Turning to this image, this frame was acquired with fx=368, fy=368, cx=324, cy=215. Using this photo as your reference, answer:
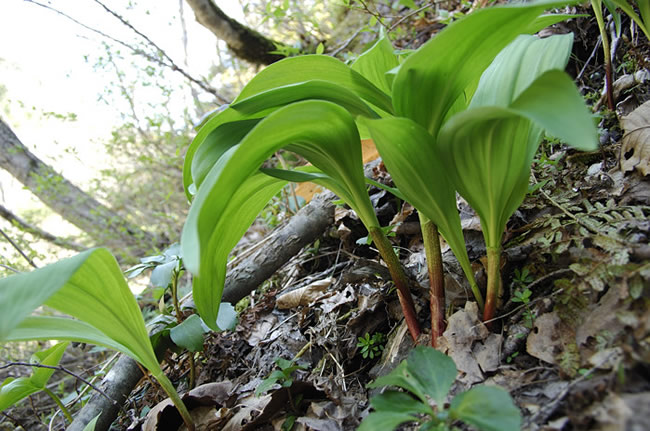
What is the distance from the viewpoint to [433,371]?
55 centimetres

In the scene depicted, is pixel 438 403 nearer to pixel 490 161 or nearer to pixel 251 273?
pixel 490 161

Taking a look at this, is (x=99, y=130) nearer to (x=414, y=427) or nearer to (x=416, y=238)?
(x=416, y=238)

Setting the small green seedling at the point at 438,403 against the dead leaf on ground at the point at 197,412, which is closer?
the small green seedling at the point at 438,403

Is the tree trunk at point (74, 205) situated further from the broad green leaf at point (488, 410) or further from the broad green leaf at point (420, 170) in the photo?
the broad green leaf at point (488, 410)

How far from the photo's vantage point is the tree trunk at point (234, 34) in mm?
2992

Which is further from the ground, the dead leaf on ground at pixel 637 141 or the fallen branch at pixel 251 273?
the fallen branch at pixel 251 273

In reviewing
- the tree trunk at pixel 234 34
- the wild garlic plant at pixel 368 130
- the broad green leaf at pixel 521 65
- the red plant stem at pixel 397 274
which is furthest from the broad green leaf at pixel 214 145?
the tree trunk at pixel 234 34

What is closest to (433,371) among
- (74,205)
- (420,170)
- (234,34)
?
(420,170)

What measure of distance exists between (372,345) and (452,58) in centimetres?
67

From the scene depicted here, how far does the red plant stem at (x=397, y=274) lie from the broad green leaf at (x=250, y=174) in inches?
1.5

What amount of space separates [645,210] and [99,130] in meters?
3.52

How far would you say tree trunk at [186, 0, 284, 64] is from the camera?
2992 millimetres

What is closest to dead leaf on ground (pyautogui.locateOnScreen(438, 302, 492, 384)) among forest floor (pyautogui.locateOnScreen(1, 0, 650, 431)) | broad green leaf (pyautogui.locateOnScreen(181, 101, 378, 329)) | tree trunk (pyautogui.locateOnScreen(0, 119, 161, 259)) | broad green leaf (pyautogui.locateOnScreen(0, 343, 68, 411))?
forest floor (pyautogui.locateOnScreen(1, 0, 650, 431))

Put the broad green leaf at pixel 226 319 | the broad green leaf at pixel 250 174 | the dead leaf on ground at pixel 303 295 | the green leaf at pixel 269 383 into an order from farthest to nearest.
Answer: the dead leaf on ground at pixel 303 295 < the broad green leaf at pixel 226 319 < the green leaf at pixel 269 383 < the broad green leaf at pixel 250 174
